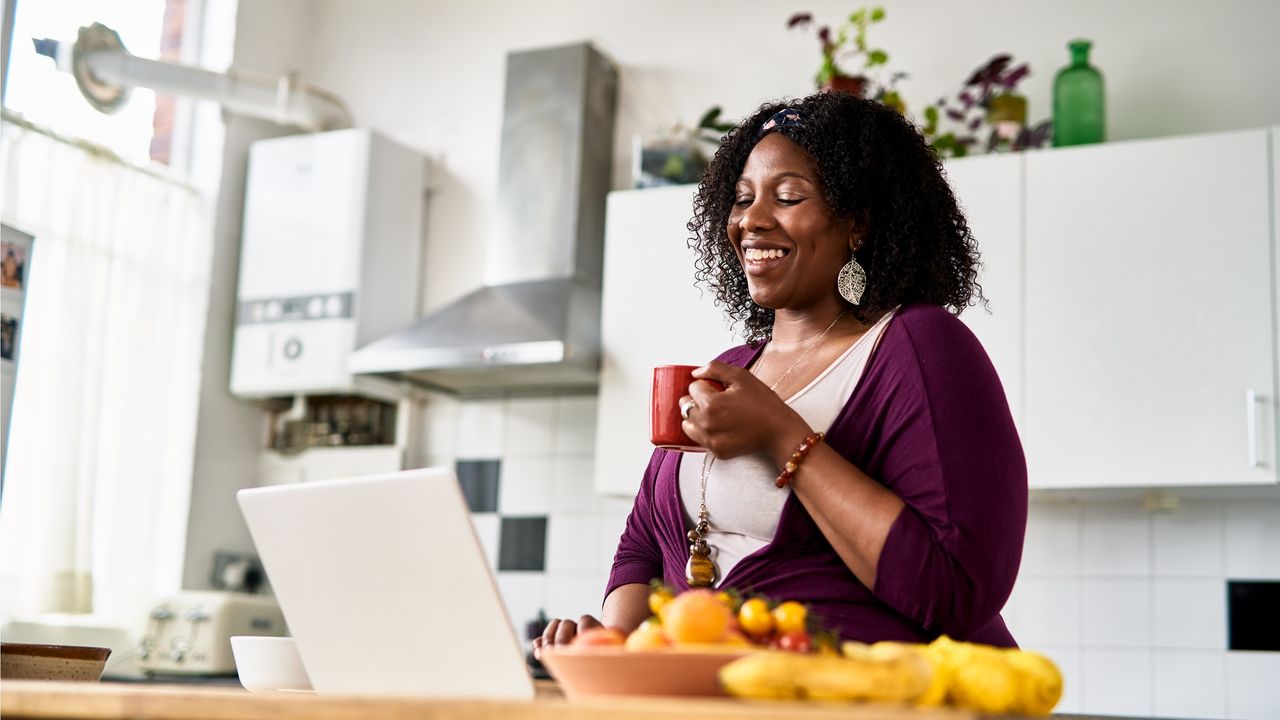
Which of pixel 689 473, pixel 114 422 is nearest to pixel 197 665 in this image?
pixel 114 422

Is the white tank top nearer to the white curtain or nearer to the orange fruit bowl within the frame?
the orange fruit bowl

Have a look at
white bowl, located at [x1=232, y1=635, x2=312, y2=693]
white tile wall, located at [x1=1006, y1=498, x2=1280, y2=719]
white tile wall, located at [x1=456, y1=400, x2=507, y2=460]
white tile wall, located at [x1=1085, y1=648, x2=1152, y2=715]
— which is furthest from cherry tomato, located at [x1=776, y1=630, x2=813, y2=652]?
white tile wall, located at [x1=456, y1=400, x2=507, y2=460]

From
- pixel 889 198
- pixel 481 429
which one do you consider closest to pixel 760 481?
pixel 889 198

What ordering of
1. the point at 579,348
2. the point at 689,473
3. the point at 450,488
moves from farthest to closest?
the point at 579,348 < the point at 689,473 < the point at 450,488

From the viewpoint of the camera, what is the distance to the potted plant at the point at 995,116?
333cm

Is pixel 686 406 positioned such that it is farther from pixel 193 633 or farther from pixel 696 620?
pixel 193 633

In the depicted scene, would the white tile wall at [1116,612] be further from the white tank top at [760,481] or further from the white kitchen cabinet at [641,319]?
the white tank top at [760,481]

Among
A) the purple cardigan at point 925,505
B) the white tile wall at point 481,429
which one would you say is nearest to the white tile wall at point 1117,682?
the white tile wall at point 481,429

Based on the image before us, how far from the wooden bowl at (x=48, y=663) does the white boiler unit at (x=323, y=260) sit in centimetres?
242

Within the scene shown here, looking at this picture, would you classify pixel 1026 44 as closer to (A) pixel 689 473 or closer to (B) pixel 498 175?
(B) pixel 498 175

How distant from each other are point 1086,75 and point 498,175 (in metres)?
1.61

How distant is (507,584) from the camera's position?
395 centimetres

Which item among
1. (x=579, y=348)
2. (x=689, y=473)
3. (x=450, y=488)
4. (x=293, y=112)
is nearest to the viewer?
(x=450, y=488)

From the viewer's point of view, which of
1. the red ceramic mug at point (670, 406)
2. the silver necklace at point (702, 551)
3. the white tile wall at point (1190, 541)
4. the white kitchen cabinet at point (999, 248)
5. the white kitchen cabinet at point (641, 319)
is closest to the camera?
the red ceramic mug at point (670, 406)
